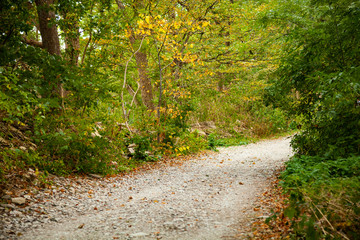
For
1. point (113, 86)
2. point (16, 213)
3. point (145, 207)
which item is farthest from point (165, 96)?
point (16, 213)

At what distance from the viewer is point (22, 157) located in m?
5.23

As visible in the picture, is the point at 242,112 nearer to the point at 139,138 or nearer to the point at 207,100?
the point at 207,100

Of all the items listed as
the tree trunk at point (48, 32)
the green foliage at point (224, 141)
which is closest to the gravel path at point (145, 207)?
the tree trunk at point (48, 32)

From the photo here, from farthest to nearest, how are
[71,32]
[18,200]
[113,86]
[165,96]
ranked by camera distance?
[165,96] < [113,86] < [71,32] < [18,200]

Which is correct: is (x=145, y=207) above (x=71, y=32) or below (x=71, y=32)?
below

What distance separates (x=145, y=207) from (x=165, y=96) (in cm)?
566

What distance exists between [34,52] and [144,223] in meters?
3.37

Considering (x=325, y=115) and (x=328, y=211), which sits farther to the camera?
(x=325, y=115)

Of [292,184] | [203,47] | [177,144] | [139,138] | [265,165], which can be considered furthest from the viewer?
[203,47]

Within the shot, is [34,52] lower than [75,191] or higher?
higher

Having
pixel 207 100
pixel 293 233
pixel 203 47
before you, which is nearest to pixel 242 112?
pixel 207 100

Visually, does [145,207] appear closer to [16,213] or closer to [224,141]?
[16,213]

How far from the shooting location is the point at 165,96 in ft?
32.0

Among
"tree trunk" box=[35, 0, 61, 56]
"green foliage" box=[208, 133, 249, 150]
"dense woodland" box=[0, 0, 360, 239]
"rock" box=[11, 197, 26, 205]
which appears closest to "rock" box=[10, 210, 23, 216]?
"rock" box=[11, 197, 26, 205]
